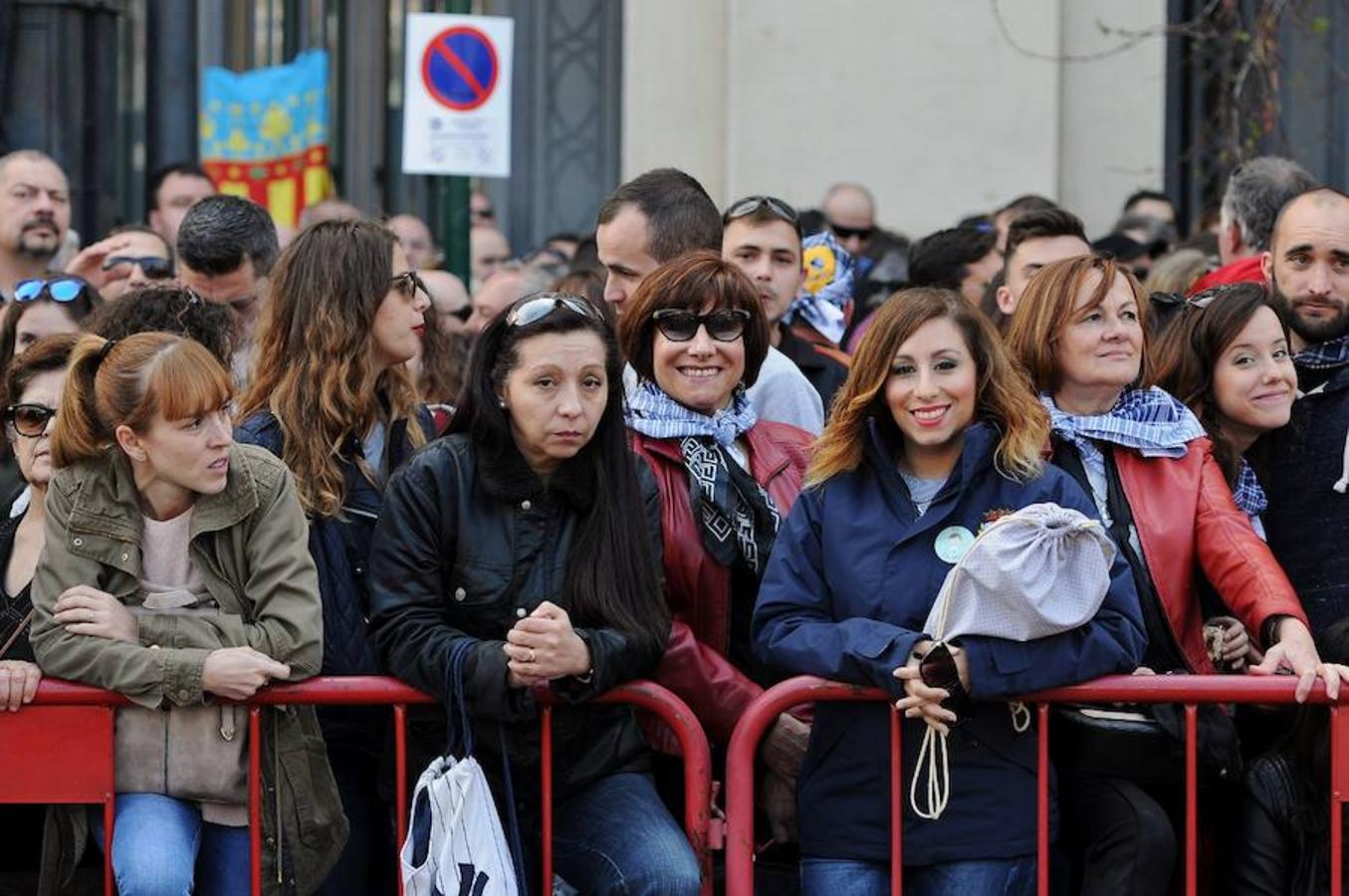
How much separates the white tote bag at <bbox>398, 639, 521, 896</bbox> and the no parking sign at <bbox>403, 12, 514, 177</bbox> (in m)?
5.50

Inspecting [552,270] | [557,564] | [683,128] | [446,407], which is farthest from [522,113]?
[557,564]

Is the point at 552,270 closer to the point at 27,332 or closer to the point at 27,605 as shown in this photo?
the point at 27,332

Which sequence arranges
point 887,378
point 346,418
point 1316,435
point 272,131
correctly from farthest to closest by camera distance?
point 272,131 < point 1316,435 < point 346,418 < point 887,378

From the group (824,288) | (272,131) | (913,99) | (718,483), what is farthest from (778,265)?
(272,131)

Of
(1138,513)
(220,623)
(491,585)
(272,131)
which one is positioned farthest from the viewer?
(272,131)

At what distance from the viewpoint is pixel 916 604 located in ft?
17.6

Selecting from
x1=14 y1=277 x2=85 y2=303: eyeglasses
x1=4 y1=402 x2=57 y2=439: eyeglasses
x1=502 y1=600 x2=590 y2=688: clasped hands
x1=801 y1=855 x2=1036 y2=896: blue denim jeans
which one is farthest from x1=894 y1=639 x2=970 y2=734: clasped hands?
x1=14 y1=277 x2=85 y2=303: eyeglasses

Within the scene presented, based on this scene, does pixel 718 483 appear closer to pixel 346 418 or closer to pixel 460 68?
pixel 346 418

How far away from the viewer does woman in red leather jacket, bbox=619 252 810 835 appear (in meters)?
5.64

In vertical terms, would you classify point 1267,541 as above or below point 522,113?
below

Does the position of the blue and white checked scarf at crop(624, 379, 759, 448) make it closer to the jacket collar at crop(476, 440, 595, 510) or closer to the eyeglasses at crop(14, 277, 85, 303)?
the jacket collar at crop(476, 440, 595, 510)

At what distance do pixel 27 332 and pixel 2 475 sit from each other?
71 centimetres

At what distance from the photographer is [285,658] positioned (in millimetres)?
5352

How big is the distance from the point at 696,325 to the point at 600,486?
2.10 ft
